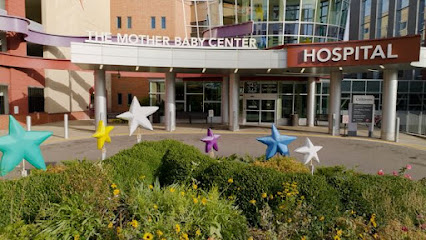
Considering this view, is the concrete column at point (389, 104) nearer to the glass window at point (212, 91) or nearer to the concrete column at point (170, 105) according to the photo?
the concrete column at point (170, 105)

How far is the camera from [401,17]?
4153cm

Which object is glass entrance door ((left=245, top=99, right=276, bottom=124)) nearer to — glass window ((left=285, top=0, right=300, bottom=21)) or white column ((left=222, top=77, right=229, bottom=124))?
white column ((left=222, top=77, right=229, bottom=124))

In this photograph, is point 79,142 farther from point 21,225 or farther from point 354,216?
point 354,216

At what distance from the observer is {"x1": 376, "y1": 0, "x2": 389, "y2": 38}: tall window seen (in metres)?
44.3

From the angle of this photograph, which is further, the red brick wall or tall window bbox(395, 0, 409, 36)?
tall window bbox(395, 0, 409, 36)

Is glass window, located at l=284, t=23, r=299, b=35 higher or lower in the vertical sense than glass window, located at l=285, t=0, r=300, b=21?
lower

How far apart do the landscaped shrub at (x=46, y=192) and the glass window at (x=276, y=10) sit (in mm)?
22157

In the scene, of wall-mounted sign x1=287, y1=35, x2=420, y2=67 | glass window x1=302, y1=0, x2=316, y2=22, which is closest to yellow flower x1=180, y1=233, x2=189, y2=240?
wall-mounted sign x1=287, y1=35, x2=420, y2=67

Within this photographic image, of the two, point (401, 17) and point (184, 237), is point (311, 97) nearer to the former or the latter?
point (184, 237)

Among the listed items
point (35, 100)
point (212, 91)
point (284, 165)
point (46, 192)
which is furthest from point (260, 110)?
point (46, 192)

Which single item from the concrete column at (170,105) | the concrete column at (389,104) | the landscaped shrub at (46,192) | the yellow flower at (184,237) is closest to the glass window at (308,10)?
the concrete column at (389,104)

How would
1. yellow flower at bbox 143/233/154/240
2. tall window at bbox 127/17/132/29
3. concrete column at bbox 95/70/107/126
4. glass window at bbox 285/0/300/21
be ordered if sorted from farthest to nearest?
tall window at bbox 127/17/132/29 < glass window at bbox 285/0/300/21 < concrete column at bbox 95/70/107/126 < yellow flower at bbox 143/233/154/240

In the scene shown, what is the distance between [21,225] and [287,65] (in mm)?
16778

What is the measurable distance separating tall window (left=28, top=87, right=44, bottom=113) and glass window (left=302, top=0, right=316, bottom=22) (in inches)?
954
